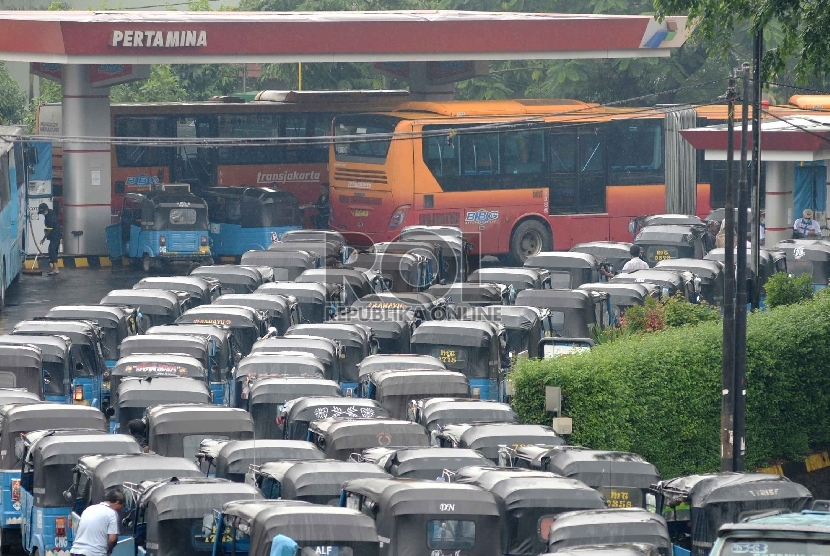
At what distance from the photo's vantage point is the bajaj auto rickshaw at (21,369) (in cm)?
2084

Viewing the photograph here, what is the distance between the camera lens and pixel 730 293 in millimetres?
19812

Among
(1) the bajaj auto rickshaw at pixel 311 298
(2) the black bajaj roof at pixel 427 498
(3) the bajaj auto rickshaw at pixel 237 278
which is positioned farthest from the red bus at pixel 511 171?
(2) the black bajaj roof at pixel 427 498

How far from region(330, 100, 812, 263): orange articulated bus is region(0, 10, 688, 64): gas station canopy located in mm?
1655

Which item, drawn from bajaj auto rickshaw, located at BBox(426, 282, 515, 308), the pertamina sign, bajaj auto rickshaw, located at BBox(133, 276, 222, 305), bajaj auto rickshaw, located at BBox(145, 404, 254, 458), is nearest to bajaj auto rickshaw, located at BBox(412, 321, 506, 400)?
bajaj auto rickshaw, located at BBox(426, 282, 515, 308)

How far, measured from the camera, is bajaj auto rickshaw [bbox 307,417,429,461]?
58.1 ft

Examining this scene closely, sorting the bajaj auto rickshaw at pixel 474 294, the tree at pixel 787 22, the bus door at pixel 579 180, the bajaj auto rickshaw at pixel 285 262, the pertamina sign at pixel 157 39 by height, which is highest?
the pertamina sign at pixel 157 39

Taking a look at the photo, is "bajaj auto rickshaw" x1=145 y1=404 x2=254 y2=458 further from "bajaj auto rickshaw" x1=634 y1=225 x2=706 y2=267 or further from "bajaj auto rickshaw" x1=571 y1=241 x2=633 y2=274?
"bajaj auto rickshaw" x1=634 y1=225 x2=706 y2=267

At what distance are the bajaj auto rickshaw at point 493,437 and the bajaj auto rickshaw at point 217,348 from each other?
5.47m

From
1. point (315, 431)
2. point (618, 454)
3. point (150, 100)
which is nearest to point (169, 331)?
point (315, 431)

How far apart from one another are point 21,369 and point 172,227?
1686 cm

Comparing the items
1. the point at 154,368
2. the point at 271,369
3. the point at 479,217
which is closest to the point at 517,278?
the point at 271,369

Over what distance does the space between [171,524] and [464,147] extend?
1037 inches

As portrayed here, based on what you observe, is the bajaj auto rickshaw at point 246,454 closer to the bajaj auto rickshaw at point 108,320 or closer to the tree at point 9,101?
the bajaj auto rickshaw at point 108,320

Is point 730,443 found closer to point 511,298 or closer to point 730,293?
point 730,293
